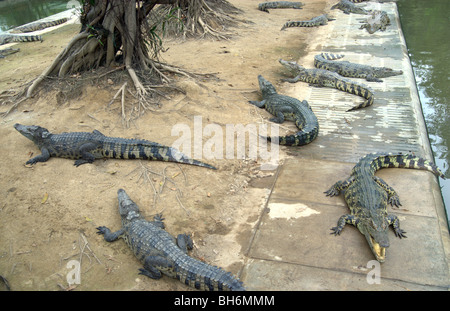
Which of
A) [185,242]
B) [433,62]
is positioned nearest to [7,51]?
[185,242]

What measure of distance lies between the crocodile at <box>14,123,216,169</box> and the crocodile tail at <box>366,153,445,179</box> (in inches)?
88.9

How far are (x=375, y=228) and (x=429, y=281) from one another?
25.8 inches

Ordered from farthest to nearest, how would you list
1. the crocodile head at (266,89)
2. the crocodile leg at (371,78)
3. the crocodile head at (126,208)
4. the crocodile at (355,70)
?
1. the crocodile at (355,70)
2. the crocodile leg at (371,78)
3. the crocodile head at (266,89)
4. the crocodile head at (126,208)

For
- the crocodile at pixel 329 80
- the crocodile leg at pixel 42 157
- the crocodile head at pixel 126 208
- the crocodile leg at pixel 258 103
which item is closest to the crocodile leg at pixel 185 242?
the crocodile head at pixel 126 208

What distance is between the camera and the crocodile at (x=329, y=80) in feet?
23.3

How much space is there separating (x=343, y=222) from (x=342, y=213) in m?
0.29

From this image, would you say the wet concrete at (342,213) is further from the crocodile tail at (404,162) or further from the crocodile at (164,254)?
the crocodile at (164,254)

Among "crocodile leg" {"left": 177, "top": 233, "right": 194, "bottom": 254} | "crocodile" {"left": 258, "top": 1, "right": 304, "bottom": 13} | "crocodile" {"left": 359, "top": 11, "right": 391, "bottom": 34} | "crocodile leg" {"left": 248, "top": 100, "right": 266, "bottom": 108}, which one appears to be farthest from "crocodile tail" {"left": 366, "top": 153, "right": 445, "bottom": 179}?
"crocodile" {"left": 258, "top": 1, "right": 304, "bottom": 13}

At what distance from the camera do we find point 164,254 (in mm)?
3492

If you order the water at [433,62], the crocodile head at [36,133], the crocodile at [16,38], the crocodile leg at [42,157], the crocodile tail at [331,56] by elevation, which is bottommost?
the water at [433,62]

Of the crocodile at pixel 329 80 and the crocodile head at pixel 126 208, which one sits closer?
the crocodile head at pixel 126 208

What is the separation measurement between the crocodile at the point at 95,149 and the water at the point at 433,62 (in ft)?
12.2
